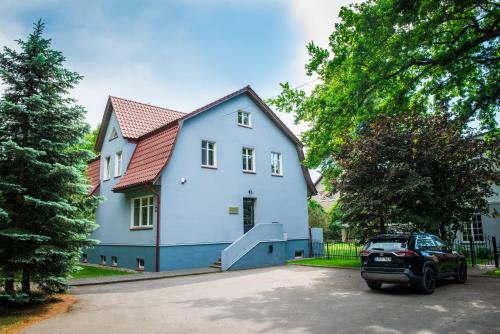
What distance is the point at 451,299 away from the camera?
370 inches

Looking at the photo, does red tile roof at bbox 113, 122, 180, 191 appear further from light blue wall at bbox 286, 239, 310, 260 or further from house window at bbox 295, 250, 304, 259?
house window at bbox 295, 250, 304, 259

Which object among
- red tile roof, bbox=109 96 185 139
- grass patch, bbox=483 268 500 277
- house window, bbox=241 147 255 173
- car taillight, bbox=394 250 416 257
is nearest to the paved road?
car taillight, bbox=394 250 416 257

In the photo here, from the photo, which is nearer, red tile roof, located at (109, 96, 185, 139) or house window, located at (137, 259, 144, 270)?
house window, located at (137, 259, 144, 270)

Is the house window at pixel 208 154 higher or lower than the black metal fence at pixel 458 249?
higher

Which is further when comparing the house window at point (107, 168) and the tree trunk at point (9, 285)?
→ the house window at point (107, 168)

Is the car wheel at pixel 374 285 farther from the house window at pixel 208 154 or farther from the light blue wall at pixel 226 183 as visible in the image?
the house window at pixel 208 154

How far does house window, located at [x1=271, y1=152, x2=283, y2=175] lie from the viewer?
2336 cm

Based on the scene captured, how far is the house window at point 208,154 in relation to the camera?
1999cm

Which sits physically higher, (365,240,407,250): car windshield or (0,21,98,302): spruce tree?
(0,21,98,302): spruce tree

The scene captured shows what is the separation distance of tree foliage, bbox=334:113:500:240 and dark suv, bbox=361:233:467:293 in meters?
2.51

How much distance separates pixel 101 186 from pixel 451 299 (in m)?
20.8

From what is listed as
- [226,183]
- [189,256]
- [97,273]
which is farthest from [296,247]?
[97,273]

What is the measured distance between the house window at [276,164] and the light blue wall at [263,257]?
15.7 feet

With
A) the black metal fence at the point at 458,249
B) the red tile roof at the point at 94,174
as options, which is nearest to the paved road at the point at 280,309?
the black metal fence at the point at 458,249
